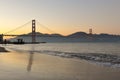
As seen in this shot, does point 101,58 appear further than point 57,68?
Yes

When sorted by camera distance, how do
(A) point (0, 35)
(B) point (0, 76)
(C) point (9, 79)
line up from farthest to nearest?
1. (A) point (0, 35)
2. (B) point (0, 76)
3. (C) point (9, 79)

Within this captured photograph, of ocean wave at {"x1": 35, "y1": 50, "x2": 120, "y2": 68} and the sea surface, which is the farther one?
ocean wave at {"x1": 35, "y1": 50, "x2": 120, "y2": 68}

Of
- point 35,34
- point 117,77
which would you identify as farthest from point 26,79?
point 35,34

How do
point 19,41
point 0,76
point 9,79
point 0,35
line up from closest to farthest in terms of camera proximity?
point 9,79 → point 0,76 → point 0,35 → point 19,41

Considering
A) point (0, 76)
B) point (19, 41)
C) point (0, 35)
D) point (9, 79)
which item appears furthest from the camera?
point (19, 41)

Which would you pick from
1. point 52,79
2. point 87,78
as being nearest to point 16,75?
point 52,79

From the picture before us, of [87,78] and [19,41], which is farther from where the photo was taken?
[19,41]

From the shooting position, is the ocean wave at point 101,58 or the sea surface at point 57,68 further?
the ocean wave at point 101,58

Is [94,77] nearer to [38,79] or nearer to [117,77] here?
→ [117,77]

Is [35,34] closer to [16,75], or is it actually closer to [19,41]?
[19,41]
